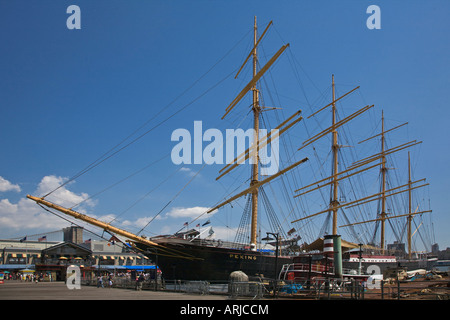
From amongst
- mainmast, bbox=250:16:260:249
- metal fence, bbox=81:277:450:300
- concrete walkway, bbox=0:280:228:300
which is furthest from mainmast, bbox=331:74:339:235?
concrete walkway, bbox=0:280:228:300

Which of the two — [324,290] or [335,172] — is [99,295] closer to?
[324,290]

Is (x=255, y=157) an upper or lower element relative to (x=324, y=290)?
upper

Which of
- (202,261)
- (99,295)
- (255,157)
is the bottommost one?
(99,295)

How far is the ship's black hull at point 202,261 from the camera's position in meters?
33.9

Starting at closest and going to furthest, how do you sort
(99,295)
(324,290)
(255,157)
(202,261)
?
(324,290) < (99,295) < (202,261) < (255,157)

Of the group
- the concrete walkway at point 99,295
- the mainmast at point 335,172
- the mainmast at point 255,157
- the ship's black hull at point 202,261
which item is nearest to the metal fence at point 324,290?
the concrete walkway at point 99,295

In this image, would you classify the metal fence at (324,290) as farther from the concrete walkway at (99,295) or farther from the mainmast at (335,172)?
the mainmast at (335,172)

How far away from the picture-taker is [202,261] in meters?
34.0

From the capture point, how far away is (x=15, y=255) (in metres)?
76.4

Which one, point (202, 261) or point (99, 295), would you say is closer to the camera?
point (99, 295)

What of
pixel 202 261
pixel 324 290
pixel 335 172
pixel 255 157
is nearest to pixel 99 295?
pixel 202 261
